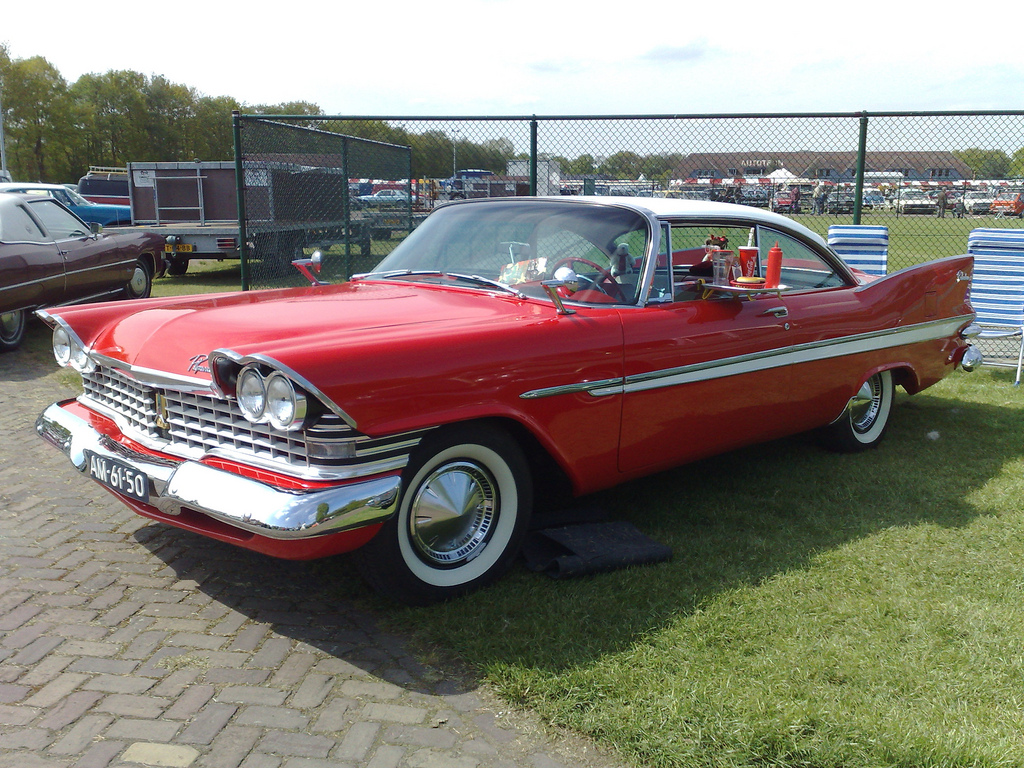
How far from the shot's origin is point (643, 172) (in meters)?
8.16

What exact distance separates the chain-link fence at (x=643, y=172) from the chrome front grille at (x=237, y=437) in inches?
208

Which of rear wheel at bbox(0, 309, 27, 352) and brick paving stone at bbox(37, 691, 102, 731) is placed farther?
rear wheel at bbox(0, 309, 27, 352)

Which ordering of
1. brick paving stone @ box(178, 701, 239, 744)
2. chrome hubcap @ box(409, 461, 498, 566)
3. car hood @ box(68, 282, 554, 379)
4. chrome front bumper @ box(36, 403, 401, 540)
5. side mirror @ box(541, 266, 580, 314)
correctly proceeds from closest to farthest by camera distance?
brick paving stone @ box(178, 701, 239, 744)
chrome front bumper @ box(36, 403, 401, 540)
car hood @ box(68, 282, 554, 379)
chrome hubcap @ box(409, 461, 498, 566)
side mirror @ box(541, 266, 580, 314)

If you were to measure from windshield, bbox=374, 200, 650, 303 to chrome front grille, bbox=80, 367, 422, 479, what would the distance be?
113 centimetres

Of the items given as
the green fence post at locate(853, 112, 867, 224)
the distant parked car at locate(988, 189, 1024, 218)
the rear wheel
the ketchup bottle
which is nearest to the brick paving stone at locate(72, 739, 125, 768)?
the ketchup bottle

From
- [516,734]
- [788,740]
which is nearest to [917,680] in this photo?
[788,740]

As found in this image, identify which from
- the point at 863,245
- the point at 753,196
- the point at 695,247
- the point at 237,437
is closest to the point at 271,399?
the point at 237,437

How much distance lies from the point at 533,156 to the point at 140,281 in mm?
5286

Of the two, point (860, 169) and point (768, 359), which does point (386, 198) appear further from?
point (768, 359)

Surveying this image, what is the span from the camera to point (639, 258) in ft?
12.2

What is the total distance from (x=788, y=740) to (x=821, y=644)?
1.88ft

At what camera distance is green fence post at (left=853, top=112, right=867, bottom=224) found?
7.37m

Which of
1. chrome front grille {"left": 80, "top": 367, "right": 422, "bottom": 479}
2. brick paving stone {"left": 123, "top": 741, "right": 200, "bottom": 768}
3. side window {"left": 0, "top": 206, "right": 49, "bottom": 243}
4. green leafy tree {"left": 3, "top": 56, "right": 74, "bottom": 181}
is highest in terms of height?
green leafy tree {"left": 3, "top": 56, "right": 74, "bottom": 181}

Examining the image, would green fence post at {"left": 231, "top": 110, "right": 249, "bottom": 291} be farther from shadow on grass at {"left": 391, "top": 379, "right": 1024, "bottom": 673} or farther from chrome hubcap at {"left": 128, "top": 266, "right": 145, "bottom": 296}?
shadow on grass at {"left": 391, "top": 379, "right": 1024, "bottom": 673}
